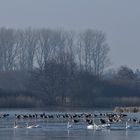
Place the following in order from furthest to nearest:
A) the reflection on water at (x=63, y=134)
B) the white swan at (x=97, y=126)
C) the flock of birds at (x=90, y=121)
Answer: the flock of birds at (x=90, y=121) → the white swan at (x=97, y=126) → the reflection on water at (x=63, y=134)

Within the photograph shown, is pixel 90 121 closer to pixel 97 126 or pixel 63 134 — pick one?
pixel 97 126

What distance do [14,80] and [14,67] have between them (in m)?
5.62

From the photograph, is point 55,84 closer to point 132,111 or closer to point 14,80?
point 14,80

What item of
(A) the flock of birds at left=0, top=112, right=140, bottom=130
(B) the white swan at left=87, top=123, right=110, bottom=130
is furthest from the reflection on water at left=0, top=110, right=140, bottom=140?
(A) the flock of birds at left=0, top=112, right=140, bottom=130

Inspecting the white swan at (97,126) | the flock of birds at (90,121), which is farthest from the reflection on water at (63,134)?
the flock of birds at (90,121)

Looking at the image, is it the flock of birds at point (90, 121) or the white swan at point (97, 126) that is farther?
the flock of birds at point (90, 121)

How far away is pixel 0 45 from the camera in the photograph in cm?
9444

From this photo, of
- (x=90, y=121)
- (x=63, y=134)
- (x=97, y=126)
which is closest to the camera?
(x=63, y=134)

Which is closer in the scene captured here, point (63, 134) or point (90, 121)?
point (63, 134)

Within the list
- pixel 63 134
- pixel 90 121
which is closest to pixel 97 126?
pixel 90 121

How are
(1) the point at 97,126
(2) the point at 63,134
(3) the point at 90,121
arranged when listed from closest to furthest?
(2) the point at 63,134
(1) the point at 97,126
(3) the point at 90,121

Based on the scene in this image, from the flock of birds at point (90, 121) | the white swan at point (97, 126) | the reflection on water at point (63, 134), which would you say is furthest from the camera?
the flock of birds at point (90, 121)

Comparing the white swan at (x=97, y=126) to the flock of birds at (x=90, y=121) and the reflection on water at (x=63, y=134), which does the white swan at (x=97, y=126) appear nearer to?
the flock of birds at (x=90, y=121)

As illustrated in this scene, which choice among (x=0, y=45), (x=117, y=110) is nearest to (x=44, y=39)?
(x=0, y=45)
